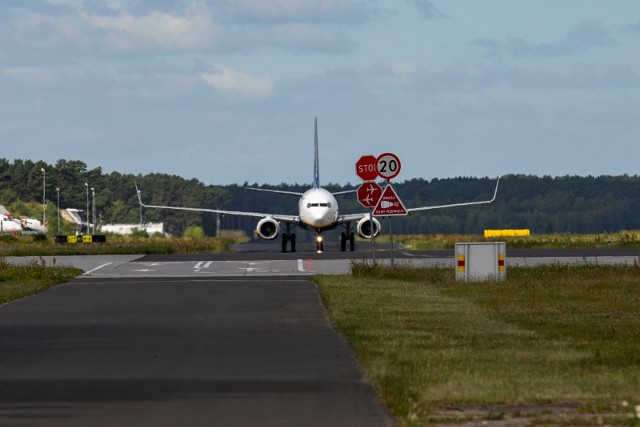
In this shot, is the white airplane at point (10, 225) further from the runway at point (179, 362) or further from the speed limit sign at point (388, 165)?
the runway at point (179, 362)

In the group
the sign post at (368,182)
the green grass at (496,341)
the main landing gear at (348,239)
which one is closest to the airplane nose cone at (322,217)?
the main landing gear at (348,239)

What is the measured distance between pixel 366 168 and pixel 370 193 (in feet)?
6.25

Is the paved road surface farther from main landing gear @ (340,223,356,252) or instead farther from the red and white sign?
main landing gear @ (340,223,356,252)

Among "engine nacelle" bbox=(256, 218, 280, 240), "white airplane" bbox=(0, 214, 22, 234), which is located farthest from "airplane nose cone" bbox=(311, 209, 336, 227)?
"white airplane" bbox=(0, 214, 22, 234)

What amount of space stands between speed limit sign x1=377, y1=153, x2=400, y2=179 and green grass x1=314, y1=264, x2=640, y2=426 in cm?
341

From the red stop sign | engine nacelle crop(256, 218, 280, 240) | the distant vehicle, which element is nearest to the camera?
the red stop sign

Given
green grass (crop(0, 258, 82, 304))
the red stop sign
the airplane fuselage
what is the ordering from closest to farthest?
green grass (crop(0, 258, 82, 304)), the red stop sign, the airplane fuselage

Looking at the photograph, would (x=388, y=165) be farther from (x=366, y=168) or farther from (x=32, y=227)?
(x=32, y=227)

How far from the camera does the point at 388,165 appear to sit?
32531mm

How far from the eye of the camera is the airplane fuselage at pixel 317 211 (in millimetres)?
70875

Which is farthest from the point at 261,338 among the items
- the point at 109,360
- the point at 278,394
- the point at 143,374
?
the point at 278,394

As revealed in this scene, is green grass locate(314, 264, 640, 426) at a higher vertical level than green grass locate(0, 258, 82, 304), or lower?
lower

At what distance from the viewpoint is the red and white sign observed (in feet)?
113

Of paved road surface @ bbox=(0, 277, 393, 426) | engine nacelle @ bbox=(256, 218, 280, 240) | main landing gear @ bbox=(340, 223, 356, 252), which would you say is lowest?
paved road surface @ bbox=(0, 277, 393, 426)
